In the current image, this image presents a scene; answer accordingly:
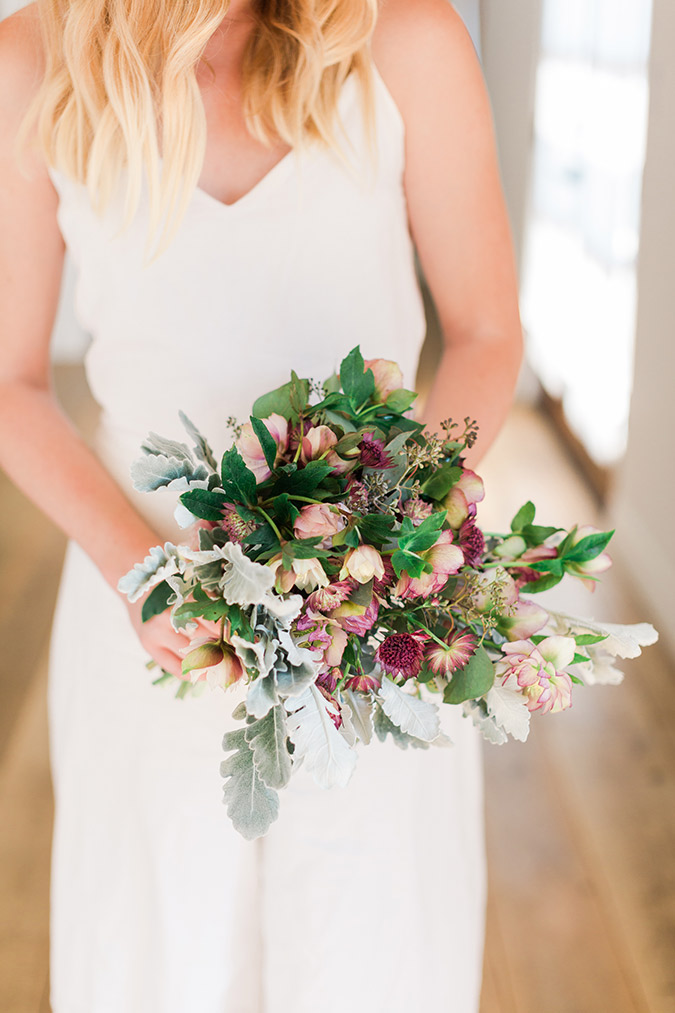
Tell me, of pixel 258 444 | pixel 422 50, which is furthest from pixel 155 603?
pixel 422 50

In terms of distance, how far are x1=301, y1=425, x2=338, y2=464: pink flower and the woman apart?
0.25 m

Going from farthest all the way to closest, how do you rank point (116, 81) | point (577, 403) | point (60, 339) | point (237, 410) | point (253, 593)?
1. point (60, 339)
2. point (577, 403)
3. point (237, 410)
4. point (116, 81)
5. point (253, 593)

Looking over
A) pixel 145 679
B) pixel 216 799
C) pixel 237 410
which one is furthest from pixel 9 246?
pixel 216 799

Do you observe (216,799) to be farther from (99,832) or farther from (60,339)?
(60,339)

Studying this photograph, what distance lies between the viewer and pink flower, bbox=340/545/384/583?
60 centimetres

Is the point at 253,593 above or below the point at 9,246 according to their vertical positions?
below

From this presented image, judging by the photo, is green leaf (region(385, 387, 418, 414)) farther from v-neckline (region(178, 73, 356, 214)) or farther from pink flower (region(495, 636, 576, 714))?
v-neckline (region(178, 73, 356, 214))

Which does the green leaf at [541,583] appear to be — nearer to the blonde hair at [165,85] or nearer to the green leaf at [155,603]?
the green leaf at [155,603]

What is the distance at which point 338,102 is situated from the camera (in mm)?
930

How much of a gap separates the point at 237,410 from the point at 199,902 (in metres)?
0.55

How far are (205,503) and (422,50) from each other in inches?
21.1

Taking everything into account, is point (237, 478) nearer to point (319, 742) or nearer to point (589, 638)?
point (319, 742)

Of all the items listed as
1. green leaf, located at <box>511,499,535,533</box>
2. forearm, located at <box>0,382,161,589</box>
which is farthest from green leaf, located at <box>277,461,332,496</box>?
forearm, located at <box>0,382,161,589</box>

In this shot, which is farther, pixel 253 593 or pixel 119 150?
pixel 119 150
